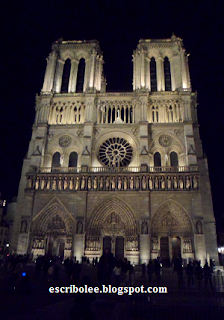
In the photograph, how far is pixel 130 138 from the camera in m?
24.3

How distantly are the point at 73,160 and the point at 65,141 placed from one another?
2.07 metres

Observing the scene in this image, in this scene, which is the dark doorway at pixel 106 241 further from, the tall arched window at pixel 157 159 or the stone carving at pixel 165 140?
the stone carving at pixel 165 140

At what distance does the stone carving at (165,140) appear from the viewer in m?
24.0

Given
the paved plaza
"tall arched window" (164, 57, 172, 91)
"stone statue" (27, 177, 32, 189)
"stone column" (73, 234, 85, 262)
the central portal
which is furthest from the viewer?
"tall arched window" (164, 57, 172, 91)

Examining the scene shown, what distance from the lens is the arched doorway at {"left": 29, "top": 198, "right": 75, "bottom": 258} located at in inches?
824

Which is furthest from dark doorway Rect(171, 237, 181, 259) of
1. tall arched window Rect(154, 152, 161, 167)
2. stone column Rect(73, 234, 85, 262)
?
stone column Rect(73, 234, 85, 262)

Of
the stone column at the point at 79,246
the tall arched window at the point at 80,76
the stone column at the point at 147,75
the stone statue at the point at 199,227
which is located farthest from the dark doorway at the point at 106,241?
the tall arched window at the point at 80,76

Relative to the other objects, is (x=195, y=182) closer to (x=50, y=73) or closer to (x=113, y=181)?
(x=113, y=181)

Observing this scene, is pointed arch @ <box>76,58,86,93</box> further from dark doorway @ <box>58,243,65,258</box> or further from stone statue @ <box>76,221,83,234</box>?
dark doorway @ <box>58,243,65,258</box>

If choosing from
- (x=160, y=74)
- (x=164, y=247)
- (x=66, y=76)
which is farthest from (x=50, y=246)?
(x=160, y=74)

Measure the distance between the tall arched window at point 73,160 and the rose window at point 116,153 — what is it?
2425 mm

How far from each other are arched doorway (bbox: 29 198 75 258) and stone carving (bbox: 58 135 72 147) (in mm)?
5835

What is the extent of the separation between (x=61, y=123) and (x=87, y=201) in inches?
350

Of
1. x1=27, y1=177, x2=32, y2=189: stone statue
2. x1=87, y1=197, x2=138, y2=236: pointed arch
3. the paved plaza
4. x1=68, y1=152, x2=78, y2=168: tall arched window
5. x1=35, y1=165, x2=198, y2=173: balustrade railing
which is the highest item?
x1=68, y1=152, x2=78, y2=168: tall arched window
